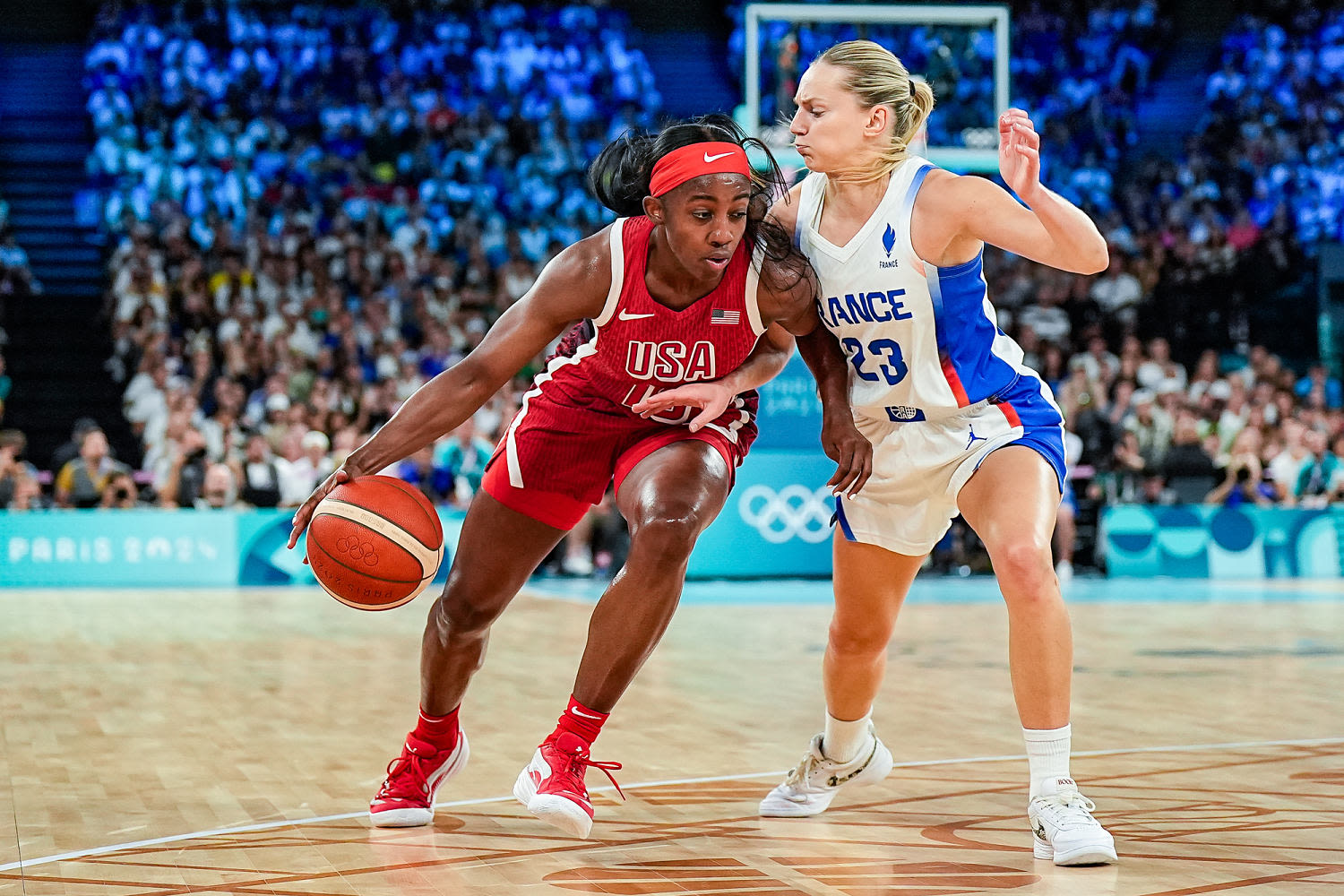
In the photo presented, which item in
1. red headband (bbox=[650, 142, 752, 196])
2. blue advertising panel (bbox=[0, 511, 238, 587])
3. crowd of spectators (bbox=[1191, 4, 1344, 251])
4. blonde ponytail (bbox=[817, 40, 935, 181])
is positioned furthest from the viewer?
crowd of spectators (bbox=[1191, 4, 1344, 251])

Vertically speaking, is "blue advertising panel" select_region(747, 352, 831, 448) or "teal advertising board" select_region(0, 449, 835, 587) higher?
"blue advertising panel" select_region(747, 352, 831, 448)

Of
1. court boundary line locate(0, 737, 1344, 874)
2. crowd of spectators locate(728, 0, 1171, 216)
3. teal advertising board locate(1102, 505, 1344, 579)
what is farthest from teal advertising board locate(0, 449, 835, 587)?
crowd of spectators locate(728, 0, 1171, 216)

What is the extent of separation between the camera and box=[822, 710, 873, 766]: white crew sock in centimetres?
411

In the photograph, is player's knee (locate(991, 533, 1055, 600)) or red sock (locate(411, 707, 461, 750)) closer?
player's knee (locate(991, 533, 1055, 600))

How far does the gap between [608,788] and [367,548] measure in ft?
3.80

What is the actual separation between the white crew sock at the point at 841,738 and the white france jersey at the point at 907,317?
84cm

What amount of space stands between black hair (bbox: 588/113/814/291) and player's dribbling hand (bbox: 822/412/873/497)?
374mm

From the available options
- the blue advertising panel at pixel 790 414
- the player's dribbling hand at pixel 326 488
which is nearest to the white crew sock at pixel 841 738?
the player's dribbling hand at pixel 326 488

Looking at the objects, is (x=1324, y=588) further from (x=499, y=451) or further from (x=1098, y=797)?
(x=499, y=451)

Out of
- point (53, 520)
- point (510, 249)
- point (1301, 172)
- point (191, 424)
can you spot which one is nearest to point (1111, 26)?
point (1301, 172)

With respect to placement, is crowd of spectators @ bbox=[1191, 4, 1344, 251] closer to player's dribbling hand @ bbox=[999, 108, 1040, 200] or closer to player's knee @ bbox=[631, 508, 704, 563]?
player's dribbling hand @ bbox=[999, 108, 1040, 200]

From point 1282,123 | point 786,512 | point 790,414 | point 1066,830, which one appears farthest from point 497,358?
point 1282,123

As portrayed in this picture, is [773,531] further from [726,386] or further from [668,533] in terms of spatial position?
[668,533]

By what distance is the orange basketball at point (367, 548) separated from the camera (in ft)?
12.3
